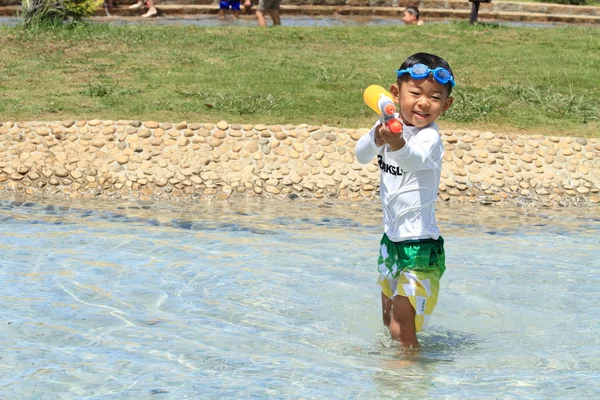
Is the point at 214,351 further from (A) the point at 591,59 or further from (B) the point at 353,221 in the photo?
(A) the point at 591,59

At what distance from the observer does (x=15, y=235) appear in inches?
303

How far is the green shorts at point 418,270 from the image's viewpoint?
488cm

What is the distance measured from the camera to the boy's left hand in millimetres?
Result: 4371

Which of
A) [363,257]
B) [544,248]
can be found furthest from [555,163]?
[363,257]

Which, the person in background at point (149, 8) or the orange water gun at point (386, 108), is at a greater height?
the orange water gun at point (386, 108)

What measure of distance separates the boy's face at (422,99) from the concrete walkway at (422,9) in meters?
14.4

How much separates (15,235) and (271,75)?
5.01 m

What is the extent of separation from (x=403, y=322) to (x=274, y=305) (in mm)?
1492

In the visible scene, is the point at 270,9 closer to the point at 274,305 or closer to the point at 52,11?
the point at 52,11

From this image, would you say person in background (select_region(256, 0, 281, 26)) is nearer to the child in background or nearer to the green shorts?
the child in background

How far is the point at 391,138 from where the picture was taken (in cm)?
439

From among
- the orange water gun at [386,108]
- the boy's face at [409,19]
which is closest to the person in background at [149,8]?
the boy's face at [409,19]

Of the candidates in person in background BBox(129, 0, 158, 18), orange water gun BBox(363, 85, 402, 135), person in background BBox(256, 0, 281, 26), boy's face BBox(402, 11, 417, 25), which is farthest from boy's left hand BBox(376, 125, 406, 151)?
person in background BBox(129, 0, 158, 18)

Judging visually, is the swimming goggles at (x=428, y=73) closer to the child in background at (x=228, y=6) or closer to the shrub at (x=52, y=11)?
the shrub at (x=52, y=11)
